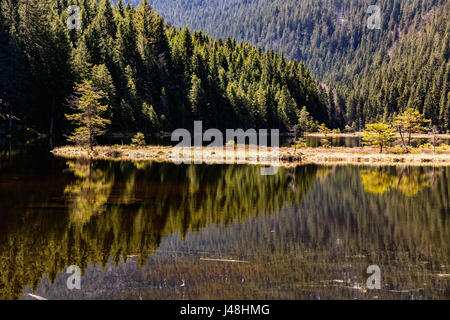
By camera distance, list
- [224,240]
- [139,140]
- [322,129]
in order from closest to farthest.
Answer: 1. [224,240]
2. [139,140]
3. [322,129]

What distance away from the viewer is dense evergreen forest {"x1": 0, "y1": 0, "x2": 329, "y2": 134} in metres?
74.2

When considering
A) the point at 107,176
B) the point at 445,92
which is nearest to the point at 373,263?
the point at 107,176

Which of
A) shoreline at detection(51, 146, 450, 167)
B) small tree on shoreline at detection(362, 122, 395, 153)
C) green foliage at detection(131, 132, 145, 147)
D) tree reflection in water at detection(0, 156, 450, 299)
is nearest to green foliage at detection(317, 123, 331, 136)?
small tree on shoreline at detection(362, 122, 395, 153)

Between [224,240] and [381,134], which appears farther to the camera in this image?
[381,134]

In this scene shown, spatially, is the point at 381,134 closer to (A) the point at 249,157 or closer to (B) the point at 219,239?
(A) the point at 249,157

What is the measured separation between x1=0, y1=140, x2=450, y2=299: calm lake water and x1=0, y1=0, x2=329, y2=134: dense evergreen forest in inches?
1716

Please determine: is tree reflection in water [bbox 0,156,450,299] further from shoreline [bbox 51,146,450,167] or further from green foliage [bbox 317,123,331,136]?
green foliage [bbox 317,123,331,136]

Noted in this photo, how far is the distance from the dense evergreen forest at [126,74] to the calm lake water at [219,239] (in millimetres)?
43584

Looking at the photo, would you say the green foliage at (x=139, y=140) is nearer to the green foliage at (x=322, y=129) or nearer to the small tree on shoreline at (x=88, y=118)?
the small tree on shoreline at (x=88, y=118)

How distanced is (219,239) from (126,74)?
242ft

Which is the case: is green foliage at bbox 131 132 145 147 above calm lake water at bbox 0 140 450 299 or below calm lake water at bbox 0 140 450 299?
above

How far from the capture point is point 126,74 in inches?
3452

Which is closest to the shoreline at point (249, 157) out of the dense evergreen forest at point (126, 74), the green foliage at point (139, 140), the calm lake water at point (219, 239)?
the green foliage at point (139, 140)

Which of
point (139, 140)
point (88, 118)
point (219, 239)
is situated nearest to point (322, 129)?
point (139, 140)
